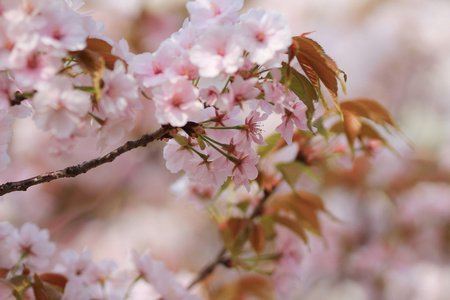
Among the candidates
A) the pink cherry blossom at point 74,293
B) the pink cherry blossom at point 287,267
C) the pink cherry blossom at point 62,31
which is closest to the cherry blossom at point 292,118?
the pink cherry blossom at point 62,31

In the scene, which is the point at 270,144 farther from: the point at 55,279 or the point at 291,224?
the point at 55,279

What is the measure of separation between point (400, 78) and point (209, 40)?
8.41 ft

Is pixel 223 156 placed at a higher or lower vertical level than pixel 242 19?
lower

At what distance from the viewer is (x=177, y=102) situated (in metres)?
0.43

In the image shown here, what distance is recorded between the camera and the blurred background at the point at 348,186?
192 centimetres

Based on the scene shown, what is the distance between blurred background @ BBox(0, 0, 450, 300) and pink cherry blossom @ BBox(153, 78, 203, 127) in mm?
1025

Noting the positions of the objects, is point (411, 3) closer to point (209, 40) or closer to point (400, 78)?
point (400, 78)

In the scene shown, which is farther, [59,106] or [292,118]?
[292,118]

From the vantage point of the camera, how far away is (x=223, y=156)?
0.52 meters

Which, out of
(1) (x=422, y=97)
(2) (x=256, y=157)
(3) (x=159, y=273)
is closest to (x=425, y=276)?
(1) (x=422, y=97)

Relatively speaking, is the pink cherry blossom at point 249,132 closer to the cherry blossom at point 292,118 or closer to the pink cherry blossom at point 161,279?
the cherry blossom at point 292,118

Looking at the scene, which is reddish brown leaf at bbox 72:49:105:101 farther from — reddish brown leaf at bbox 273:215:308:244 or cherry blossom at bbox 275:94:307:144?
reddish brown leaf at bbox 273:215:308:244

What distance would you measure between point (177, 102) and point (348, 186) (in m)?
1.55

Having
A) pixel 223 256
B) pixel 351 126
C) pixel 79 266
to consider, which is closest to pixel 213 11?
pixel 351 126
